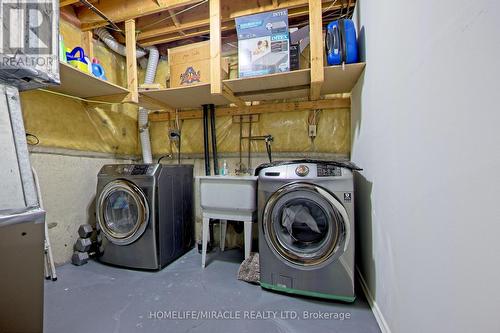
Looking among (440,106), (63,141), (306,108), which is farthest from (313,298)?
(63,141)

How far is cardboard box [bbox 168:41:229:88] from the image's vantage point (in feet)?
7.03

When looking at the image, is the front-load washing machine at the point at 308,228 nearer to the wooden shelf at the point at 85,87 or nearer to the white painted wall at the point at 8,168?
the white painted wall at the point at 8,168

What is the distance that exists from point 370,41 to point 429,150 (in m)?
1.06

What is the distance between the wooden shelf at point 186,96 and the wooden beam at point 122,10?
2.28 feet

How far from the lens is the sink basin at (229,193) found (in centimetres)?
194

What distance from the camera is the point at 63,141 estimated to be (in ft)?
7.06

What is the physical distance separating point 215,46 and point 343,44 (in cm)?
101

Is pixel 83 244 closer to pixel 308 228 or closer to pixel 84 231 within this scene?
pixel 84 231

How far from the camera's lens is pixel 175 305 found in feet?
5.04

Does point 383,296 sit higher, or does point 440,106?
point 440,106

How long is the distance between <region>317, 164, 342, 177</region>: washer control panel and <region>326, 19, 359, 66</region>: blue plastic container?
2.60 ft

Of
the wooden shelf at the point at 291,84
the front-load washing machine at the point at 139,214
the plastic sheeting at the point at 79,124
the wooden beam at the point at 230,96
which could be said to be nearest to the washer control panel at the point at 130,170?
the front-load washing machine at the point at 139,214

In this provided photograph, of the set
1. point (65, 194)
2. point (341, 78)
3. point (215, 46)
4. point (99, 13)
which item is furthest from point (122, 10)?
point (341, 78)

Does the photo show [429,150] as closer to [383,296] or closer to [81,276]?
[383,296]
